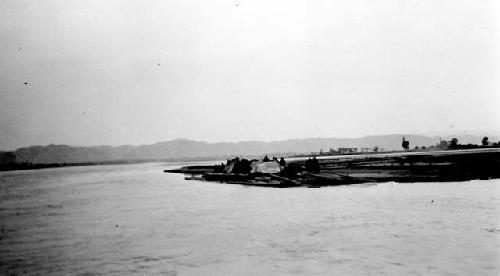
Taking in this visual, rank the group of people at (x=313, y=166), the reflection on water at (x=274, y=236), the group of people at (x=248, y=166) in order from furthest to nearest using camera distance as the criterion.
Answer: the group of people at (x=248, y=166) → the group of people at (x=313, y=166) → the reflection on water at (x=274, y=236)

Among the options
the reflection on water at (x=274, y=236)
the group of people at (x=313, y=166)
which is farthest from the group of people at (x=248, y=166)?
the reflection on water at (x=274, y=236)

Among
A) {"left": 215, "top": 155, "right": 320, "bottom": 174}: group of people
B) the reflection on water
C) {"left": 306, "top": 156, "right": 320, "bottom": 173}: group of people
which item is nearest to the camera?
the reflection on water

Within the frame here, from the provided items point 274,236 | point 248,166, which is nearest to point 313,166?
point 248,166

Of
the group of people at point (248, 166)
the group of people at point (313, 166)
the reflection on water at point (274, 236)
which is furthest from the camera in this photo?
the group of people at point (248, 166)

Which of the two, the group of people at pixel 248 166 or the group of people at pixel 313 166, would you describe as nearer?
the group of people at pixel 313 166

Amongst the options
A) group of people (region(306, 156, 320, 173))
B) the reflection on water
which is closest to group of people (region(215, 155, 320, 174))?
group of people (region(306, 156, 320, 173))

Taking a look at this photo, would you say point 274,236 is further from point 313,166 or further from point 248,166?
point 248,166

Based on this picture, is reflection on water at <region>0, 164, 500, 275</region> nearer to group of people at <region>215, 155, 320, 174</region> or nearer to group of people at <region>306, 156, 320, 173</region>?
group of people at <region>306, 156, 320, 173</region>

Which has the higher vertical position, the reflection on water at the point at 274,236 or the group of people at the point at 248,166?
the group of people at the point at 248,166

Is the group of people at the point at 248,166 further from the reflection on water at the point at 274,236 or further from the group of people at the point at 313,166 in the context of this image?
the reflection on water at the point at 274,236
